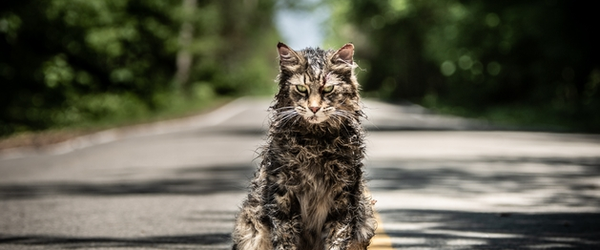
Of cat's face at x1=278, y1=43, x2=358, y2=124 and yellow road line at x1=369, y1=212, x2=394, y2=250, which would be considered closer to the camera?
cat's face at x1=278, y1=43, x2=358, y2=124

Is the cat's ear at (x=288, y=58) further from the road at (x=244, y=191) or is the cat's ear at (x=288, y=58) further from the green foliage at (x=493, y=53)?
the green foliage at (x=493, y=53)

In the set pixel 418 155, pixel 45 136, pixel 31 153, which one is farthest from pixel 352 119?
pixel 45 136

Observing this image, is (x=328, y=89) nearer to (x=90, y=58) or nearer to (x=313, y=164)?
(x=313, y=164)

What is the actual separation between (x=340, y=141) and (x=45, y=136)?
19743 mm

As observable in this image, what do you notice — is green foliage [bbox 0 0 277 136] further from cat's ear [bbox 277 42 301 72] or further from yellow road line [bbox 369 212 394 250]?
cat's ear [bbox 277 42 301 72]

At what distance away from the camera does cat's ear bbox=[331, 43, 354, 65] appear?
5.16 metres

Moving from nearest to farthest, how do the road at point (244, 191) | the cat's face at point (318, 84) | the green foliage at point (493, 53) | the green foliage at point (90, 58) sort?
the cat's face at point (318, 84) < the road at point (244, 191) < the green foliage at point (493, 53) < the green foliage at point (90, 58)

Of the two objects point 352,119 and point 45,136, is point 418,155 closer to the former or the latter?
point 45,136

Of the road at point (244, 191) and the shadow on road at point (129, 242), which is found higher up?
the road at point (244, 191)

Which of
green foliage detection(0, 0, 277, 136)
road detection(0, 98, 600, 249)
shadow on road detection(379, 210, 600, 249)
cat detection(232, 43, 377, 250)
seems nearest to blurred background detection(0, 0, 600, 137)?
green foliage detection(0, 0, 277, 136)

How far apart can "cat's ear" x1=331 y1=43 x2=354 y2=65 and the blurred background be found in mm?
20806

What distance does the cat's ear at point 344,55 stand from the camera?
5.16 m

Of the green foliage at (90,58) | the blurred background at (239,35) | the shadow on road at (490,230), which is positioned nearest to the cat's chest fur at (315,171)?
the shadow on road at (490,230)

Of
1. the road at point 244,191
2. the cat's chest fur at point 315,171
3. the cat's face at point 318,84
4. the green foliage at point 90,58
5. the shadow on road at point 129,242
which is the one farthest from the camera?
the green foliage at point 90,58
